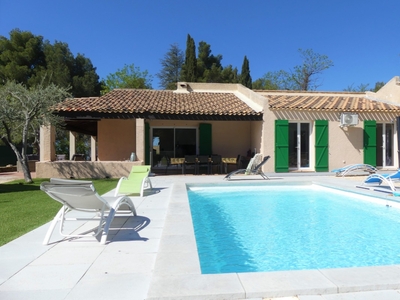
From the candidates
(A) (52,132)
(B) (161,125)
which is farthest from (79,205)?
(B) (161,125)

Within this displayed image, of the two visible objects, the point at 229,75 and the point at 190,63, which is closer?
the point at 190,63

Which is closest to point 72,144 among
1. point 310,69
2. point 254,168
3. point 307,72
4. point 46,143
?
point 46,143

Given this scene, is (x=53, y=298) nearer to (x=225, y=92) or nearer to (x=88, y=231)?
(x=88, y=231)

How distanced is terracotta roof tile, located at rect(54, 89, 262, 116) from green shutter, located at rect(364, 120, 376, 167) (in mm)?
5610

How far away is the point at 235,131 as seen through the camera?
56.1 feet

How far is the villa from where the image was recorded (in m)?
13.4

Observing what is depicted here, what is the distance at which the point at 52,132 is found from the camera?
13.4 meters

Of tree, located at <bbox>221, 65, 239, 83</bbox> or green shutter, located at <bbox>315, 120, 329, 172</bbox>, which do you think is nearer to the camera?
green shutter, located at <bbox>315, 120, 329, 172</bbox>

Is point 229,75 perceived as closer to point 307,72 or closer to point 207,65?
point 207,65

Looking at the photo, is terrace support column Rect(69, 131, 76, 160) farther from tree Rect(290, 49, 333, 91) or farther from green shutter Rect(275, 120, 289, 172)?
tree Rect(290, 49, 333, 91)

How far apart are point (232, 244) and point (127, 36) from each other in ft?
68.8

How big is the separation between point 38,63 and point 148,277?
35.1 m

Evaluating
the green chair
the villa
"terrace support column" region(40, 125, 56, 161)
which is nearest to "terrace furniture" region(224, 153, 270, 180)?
the villa

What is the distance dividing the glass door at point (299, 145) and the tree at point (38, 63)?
2357 centimetres
